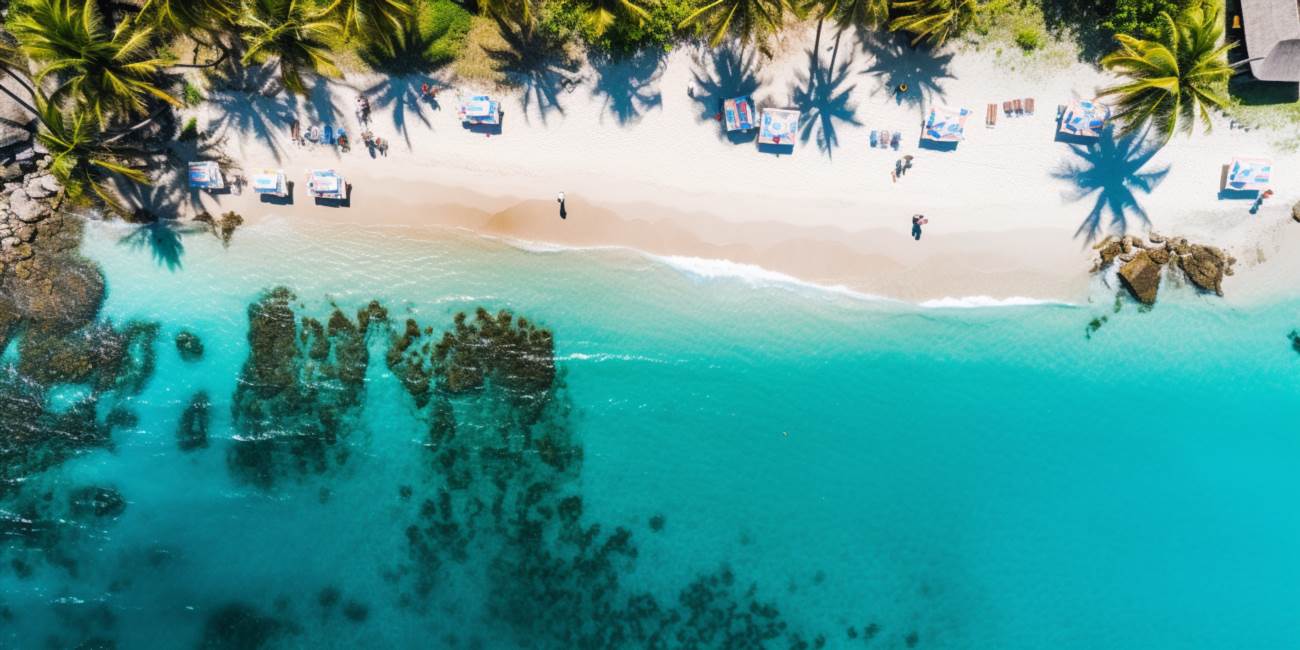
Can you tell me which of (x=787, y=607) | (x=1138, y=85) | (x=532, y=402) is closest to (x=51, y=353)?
(x=532, y=402)

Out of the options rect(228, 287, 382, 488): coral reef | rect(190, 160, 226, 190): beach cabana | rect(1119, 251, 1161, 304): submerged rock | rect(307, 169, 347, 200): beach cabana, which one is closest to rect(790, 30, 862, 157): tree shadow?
rect(1119, 251, 1161, 304): submerged rock

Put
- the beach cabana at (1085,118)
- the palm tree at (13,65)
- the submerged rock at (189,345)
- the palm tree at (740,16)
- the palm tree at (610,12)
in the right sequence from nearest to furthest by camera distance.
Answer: the palm tree at (740,16) → the palm tree at (610,12) → the palm tree at (13,65) → the beach cabana at (1085,118) → the submerged rock at (189,345)

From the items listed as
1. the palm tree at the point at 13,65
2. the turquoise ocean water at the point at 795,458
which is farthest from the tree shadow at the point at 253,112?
the palm tree at the point at 13,65

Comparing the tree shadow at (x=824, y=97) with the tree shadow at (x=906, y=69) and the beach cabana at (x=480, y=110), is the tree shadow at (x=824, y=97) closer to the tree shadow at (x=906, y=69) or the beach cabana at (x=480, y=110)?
the tree shadow at (x=906, y=69)

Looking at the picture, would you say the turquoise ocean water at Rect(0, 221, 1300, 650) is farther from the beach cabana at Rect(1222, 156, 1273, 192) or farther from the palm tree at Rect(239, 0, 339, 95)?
the palm tree at Rect(239, 0, 339, 95)

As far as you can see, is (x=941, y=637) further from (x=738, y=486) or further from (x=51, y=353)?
(x=51, y=353)

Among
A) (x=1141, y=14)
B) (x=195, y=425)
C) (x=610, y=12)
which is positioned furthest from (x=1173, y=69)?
(x=195, y=425)
